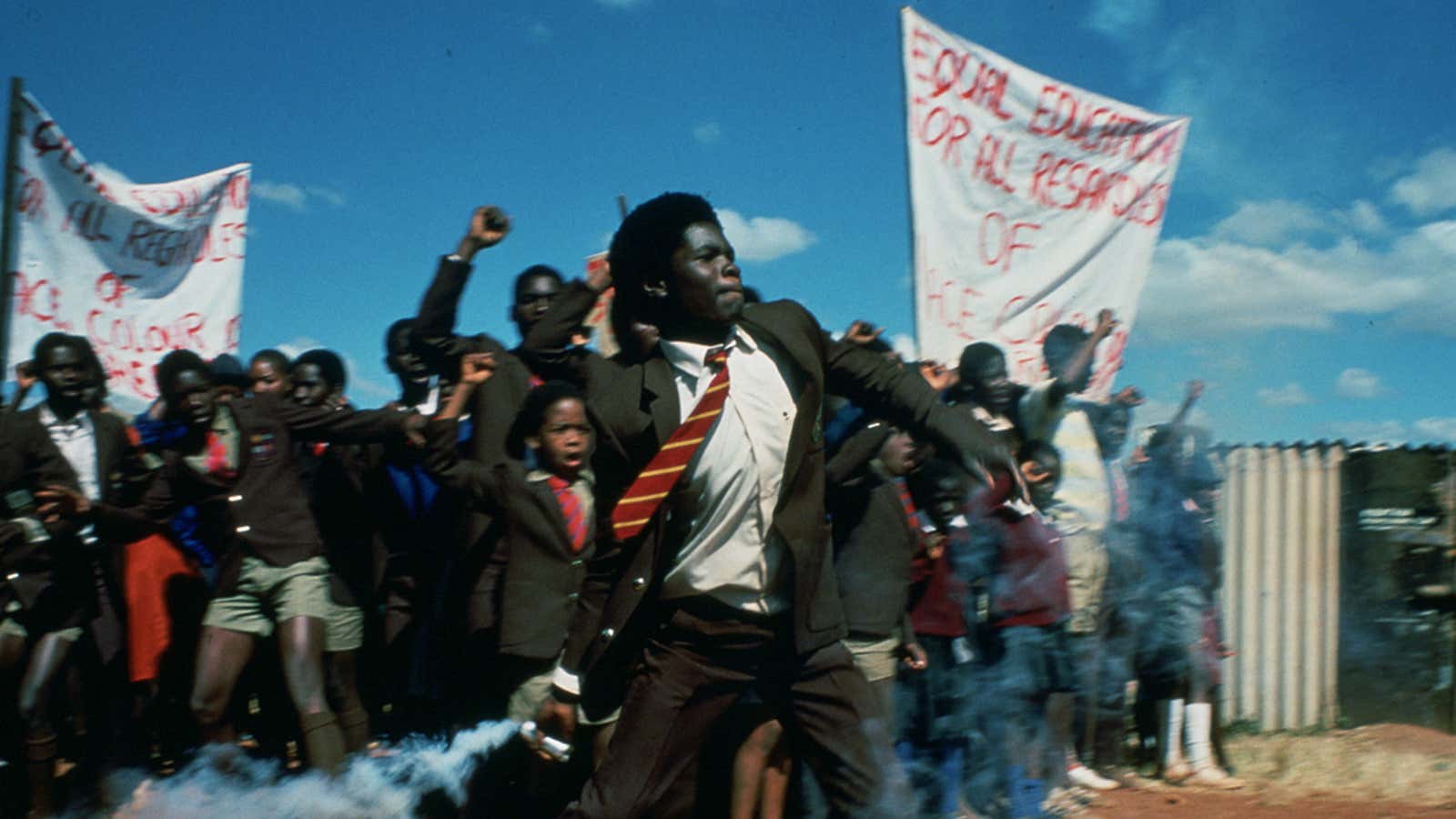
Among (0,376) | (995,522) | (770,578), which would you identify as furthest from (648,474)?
(0,376)

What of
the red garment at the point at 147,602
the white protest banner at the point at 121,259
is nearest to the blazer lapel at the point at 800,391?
the red garment at the point at 147,602

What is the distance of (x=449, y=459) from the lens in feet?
14.2

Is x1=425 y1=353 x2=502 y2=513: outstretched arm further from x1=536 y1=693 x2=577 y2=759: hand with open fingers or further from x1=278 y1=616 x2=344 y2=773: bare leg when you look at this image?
x1=536 y1=693 x2=577 y2=759: hand with open fingers

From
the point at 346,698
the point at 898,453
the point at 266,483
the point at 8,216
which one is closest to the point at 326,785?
the point at 346,698

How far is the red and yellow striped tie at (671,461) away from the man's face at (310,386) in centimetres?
337

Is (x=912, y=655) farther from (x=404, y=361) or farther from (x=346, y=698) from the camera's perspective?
(x=404, y=361)

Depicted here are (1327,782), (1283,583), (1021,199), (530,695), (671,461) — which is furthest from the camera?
(1283,583)

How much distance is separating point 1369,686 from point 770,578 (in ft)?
18.2

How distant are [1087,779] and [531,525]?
2.91 metres

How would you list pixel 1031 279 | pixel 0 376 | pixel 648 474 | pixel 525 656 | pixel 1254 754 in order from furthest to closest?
pixel 1254 754 < pixel 1031 279 < pixel 0 376 < pixel 525 656 < pixel 648 474

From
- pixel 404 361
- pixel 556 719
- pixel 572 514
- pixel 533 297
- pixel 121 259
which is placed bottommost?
pixel 556 719

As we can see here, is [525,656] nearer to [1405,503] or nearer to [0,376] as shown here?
[0,376]

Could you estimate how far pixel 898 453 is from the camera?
172 inches

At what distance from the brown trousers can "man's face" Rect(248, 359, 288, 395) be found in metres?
3.96
